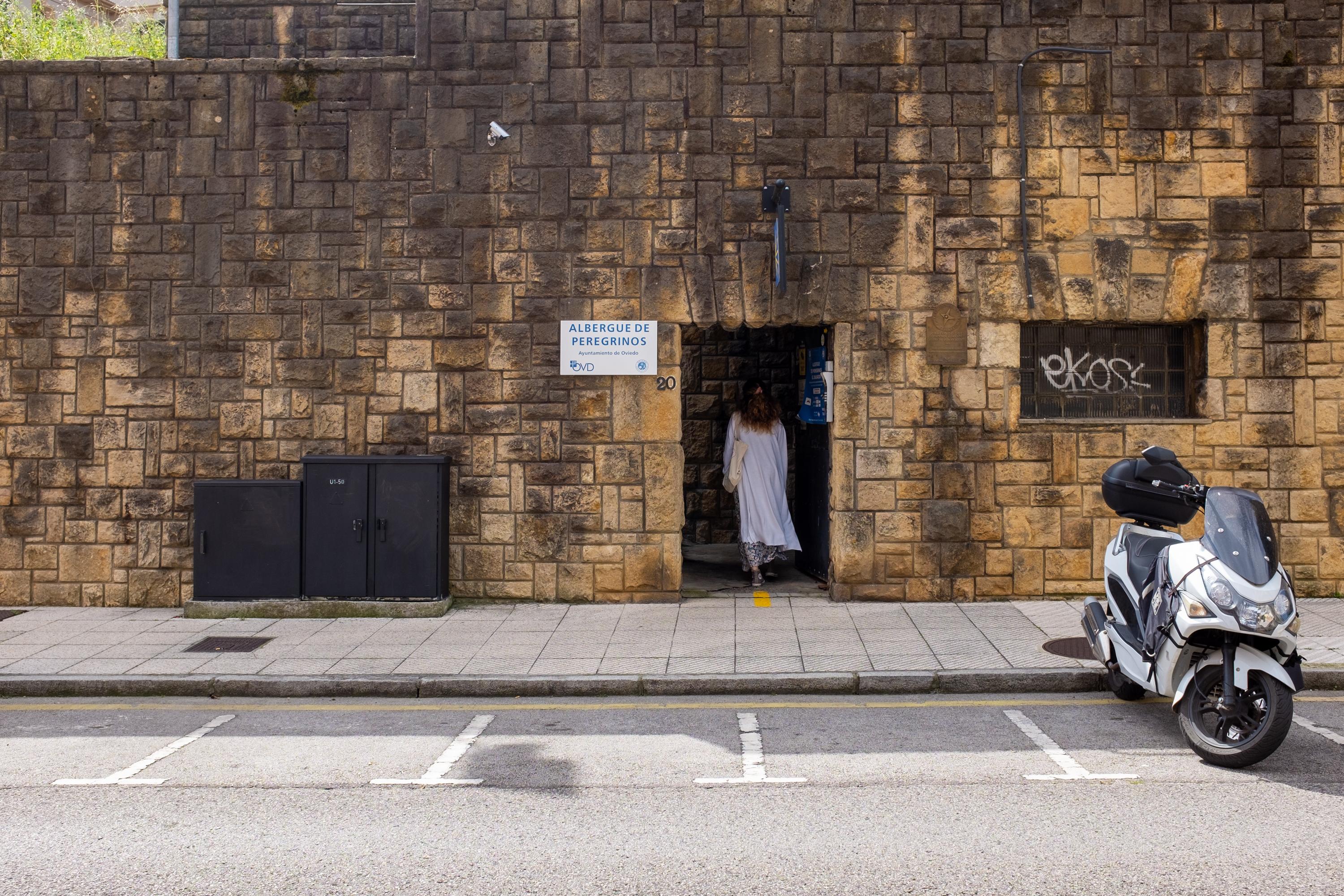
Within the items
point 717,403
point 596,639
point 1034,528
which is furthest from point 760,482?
point 596,639

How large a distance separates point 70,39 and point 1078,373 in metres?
11.4

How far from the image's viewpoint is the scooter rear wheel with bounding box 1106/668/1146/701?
6.99m

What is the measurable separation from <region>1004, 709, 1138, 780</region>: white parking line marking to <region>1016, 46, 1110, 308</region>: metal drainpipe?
452 cm

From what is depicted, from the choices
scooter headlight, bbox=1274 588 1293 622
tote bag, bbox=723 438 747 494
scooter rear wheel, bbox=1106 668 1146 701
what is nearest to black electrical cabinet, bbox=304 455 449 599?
tote bag, bbox=723 438 747 494

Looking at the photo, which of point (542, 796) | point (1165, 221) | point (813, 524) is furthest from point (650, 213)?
point (542, 796)

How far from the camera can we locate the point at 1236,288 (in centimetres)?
998

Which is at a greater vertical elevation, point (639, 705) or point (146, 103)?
point (146, 103)

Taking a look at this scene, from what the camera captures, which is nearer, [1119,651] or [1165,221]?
[1119,651]

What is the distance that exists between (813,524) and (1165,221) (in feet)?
14.3

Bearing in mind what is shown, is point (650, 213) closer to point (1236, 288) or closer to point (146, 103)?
point (146, 103)

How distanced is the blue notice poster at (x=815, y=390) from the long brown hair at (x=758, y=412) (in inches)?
13.1

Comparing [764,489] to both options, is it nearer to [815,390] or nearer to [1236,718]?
[815,390]

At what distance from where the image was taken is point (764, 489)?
11.0 m

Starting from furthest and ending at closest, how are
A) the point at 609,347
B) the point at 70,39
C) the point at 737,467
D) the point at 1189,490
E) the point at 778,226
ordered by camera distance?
the point at 70,39 < the point at 737,467 < the point at 609,347 < the point at 778,226 < the point at 1189,490
